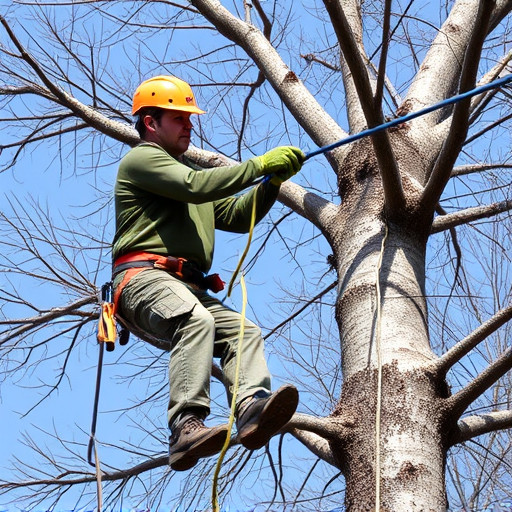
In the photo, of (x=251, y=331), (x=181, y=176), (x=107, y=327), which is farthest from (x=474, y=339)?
(x=107, y=327)

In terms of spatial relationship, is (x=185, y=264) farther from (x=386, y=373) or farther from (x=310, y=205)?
(x=310, y=205)

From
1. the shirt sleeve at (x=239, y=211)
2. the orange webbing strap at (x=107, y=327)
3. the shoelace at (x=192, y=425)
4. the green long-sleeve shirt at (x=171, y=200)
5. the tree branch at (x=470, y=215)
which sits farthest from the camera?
the tree branch at (x=470, y=215)

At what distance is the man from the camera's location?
347 cm

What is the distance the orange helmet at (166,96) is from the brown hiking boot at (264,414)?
1.35m

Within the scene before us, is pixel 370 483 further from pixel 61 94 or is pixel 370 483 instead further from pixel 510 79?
pixel 61 94

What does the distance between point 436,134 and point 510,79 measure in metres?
1.56

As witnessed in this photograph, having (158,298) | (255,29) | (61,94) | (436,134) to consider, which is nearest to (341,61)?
(255,29)

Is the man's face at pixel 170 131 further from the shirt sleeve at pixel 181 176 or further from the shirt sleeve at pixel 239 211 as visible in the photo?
the shirt sleeve at pixel 239 211

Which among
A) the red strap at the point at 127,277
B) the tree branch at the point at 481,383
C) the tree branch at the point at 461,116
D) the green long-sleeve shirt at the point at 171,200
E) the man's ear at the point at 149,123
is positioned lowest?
the tree branch at the point at 481,383

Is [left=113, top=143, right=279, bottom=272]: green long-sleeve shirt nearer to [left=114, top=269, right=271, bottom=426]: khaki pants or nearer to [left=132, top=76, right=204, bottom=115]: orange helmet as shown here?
[left=114, top=269, right=271, bottom=426]: khaki pants

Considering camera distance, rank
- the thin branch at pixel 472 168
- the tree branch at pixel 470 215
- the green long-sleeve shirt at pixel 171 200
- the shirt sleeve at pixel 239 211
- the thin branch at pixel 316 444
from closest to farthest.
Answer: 1. the green long-sleeve shirt at pixel 171 200
2. the shirt sleeve at pixel 239 211
3. the thin branch at pixel 316 444
4. the tree branch at pixel 470 215
5. the thin branch at pixel 472 168

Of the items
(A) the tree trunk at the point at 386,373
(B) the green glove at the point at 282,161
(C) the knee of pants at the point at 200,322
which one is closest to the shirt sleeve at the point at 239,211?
(B) the green glove at the point at 282,161

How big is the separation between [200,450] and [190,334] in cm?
43

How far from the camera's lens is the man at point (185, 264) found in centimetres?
347
